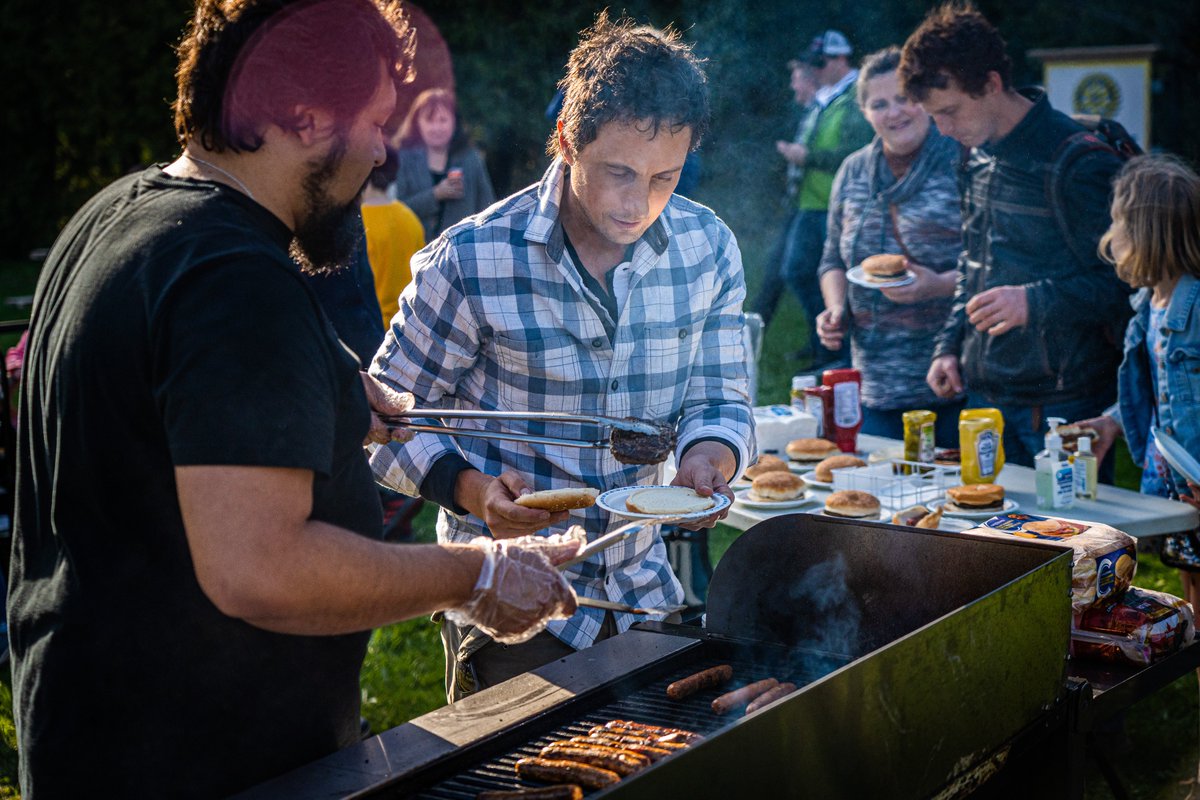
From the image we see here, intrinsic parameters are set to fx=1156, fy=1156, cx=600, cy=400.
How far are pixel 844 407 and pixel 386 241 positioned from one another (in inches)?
97.1

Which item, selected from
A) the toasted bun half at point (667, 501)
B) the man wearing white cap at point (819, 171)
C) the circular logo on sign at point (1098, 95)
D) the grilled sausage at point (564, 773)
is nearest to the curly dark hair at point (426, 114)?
the man wearing white cap at point (819, 171)

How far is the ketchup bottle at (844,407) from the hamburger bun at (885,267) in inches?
25.5

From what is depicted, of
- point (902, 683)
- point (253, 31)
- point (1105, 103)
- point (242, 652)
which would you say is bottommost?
point (902, 683)

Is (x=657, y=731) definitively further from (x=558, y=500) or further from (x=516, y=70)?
(x=516, y=70)

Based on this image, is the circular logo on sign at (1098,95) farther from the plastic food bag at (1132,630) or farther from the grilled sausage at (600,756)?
the grilled sausage at (600,756)

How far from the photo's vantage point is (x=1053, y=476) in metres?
3.59

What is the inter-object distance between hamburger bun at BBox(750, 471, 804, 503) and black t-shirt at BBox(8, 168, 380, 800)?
216 cm

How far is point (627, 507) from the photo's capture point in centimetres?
234

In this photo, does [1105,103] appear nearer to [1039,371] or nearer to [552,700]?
[1039,371]

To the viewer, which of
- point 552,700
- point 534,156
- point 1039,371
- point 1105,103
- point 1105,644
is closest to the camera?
point 552,700

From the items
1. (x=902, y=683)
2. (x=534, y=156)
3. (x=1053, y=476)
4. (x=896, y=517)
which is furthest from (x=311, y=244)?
(x=534, y=156)

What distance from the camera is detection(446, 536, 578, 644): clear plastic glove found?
5.51 ft

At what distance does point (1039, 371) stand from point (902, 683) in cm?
296

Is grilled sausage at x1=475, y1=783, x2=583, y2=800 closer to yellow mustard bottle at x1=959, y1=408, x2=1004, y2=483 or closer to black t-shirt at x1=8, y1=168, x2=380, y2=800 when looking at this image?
black t-shirt at x1=8, y1=168, x2=380, y2=800
